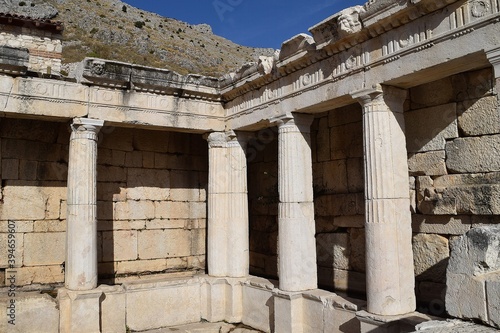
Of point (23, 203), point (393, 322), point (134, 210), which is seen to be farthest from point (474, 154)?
point (23, 203)

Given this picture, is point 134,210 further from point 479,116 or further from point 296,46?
point 479,116

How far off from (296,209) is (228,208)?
2.11 m

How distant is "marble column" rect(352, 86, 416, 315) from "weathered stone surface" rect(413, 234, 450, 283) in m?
0.84

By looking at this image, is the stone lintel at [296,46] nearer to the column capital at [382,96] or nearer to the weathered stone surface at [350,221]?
the column capital at [382,96]

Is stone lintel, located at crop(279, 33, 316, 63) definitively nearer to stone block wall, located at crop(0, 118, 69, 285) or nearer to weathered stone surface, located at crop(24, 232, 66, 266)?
stone block wall, located at crop(0, 118, 69, 285)

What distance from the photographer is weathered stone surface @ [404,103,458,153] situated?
6.26 metres

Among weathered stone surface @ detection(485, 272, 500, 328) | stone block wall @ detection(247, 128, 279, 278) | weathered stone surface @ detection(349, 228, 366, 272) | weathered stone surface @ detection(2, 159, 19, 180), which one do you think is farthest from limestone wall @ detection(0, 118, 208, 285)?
weathered stone surface @ detection(485, 272, 500, 328)

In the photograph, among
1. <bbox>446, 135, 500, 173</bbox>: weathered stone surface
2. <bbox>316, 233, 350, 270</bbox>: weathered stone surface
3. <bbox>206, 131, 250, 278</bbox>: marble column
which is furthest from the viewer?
<bbox>206, 131, 250, 278</bbox>: marble column

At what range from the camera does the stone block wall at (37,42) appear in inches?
557

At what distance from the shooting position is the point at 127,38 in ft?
132

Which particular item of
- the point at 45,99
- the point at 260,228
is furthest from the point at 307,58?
the point at 260,228

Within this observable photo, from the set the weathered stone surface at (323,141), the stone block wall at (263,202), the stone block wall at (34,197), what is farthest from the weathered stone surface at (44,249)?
the weathered stone surface at (323,141)

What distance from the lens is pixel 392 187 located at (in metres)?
5.77

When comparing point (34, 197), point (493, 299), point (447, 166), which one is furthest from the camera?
point (34, 197)
